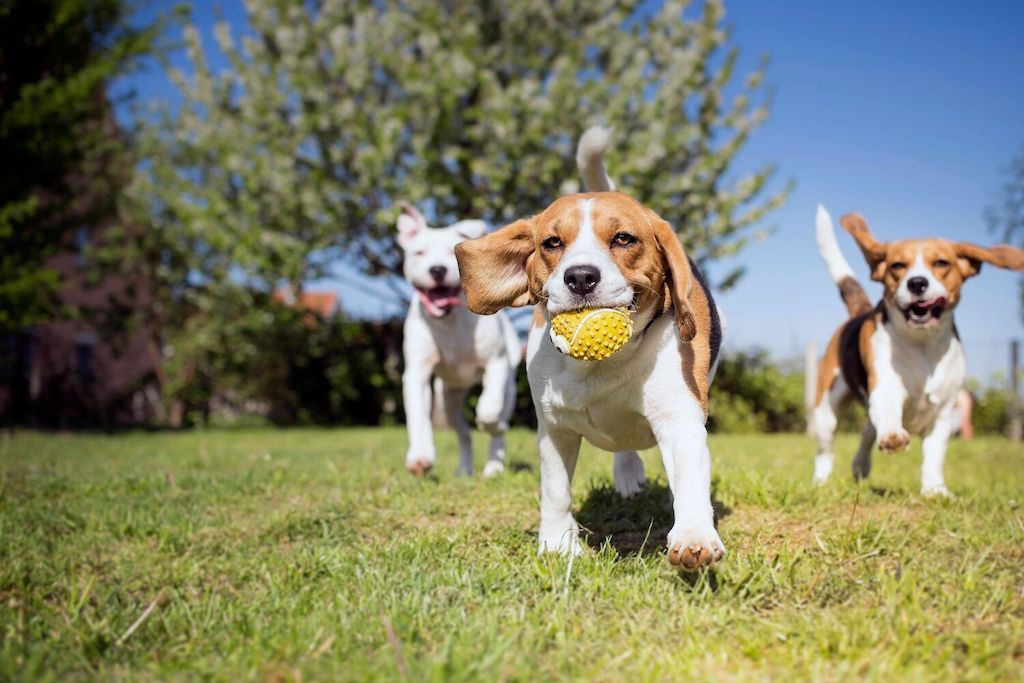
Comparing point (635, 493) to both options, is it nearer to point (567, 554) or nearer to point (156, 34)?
point (567, 554)

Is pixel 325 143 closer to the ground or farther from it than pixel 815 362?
farther from it

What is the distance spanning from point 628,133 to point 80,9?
391 inches

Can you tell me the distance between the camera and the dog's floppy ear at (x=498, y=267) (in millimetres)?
3320

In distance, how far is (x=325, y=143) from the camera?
1620cm

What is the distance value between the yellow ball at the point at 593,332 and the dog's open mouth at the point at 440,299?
337 centimetres

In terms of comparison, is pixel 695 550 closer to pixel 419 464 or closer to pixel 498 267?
pixel 498 267

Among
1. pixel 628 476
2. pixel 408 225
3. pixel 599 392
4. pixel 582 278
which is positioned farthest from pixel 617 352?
pixel 408 225

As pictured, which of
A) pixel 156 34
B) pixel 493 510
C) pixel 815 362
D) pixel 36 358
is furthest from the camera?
pixel 36 358

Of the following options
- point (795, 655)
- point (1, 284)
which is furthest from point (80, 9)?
point (795, 655)

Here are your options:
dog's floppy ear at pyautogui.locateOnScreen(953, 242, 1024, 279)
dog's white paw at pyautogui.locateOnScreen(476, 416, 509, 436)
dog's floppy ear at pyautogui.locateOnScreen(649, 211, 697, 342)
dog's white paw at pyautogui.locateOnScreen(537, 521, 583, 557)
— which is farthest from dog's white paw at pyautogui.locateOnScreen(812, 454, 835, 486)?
dog's floppy ear at pyautogui.locateOnScreen(649, 211, 697, 342)

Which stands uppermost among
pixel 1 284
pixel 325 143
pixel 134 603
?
pixel 325 143

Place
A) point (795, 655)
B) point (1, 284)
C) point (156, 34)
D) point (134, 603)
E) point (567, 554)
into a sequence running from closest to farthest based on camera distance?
point (795, 655) → point (134, 603) → point (567, 554) → point (1, 284) → point (156, 34)

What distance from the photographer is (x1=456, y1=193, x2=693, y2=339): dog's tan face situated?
2844 millimetres

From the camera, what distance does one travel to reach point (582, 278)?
111 inches
